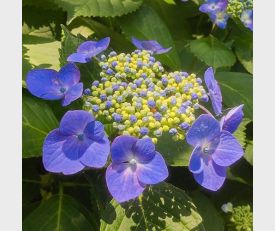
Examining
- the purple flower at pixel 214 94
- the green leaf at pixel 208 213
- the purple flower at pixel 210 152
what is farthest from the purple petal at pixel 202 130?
the green leaf at pixel 208 213

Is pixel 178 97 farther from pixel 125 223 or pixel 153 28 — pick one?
pixel 153 28

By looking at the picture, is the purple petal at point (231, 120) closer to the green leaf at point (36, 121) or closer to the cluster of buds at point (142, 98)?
the cluster of buds at point (142, 98)

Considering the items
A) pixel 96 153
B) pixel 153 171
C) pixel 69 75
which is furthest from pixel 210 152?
pixel 69 75

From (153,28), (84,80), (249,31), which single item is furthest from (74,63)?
(249,31)

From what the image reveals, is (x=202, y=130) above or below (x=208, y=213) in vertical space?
above

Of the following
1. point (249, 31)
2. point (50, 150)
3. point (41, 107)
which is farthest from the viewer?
point (249, 31)

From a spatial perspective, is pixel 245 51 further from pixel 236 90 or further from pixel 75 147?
pixel 75 147
